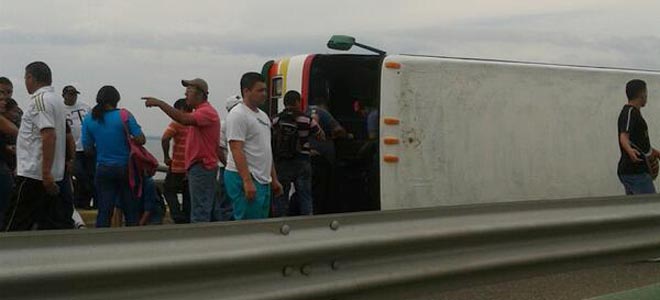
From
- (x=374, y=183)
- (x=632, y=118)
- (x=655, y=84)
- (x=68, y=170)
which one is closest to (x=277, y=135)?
(x=374, y=183)

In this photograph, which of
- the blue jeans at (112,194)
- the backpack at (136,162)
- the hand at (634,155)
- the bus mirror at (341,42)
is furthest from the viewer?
the bus mirror at (341,42)

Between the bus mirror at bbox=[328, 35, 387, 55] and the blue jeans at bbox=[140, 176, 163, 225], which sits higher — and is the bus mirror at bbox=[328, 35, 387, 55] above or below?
above

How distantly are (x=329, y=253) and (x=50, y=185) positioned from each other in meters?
3.16

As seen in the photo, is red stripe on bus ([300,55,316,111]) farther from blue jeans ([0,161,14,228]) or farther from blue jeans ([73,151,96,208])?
blue jeans ([0,161,14,228])

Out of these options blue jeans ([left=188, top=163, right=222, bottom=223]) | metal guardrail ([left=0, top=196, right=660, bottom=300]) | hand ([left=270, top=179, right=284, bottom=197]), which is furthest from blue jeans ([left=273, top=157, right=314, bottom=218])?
metal guardrail ([left=0, top=196, right=660, bottom=300])

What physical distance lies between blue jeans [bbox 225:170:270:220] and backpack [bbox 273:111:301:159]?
7.06 ft

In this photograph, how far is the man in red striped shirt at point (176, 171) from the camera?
9.68 metres

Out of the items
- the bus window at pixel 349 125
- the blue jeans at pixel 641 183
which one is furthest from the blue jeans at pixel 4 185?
the blue jeans at pixel 641 183

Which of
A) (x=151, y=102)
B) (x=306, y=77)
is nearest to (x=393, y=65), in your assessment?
(x=306, y=77)

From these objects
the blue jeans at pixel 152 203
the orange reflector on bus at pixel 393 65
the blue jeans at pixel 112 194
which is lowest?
the blue jeans at pixel 152 203

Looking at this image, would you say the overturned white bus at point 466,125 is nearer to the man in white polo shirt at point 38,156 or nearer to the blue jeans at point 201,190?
the blue jeans at point 201,190

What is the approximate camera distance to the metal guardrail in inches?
127

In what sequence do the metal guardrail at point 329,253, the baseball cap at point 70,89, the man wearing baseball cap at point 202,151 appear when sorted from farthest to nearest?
the baseball cap at point 70,89
the man wearing baseball cap at point 202,151
the metal guardrail at point 329,253

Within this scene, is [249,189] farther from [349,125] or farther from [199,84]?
[349,125]
